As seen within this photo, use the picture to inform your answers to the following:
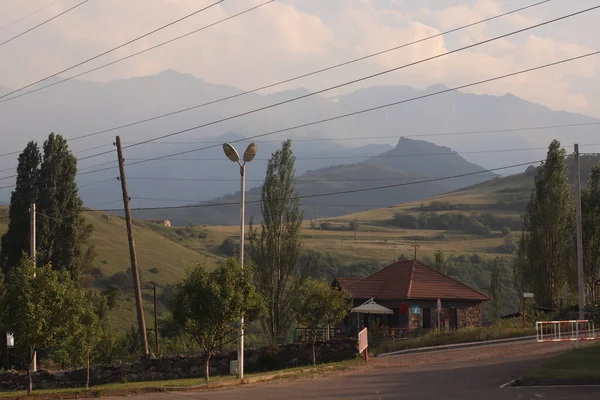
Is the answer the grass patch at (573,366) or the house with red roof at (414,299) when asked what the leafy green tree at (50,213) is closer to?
the house with red roof at (414,299)

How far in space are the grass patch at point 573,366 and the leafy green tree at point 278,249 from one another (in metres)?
18.2

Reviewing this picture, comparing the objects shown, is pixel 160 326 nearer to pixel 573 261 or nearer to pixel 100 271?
pixel 100 271

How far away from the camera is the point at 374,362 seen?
32906 mm

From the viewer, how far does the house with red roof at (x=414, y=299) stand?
50500 mm

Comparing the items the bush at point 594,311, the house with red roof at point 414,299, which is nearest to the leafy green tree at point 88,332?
the bush at point 594,311

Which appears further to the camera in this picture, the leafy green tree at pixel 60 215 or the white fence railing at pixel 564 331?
the leafy green tree at pixel 60 215

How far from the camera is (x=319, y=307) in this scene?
112 feet

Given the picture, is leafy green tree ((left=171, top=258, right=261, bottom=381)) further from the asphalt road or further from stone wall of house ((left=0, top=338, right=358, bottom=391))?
stone wall of house ((left=0, top=338, right=358, bottom=391))

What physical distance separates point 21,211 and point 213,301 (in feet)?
92.8

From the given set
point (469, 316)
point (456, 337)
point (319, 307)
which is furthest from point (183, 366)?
point (469, 316)

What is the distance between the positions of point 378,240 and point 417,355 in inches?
5089

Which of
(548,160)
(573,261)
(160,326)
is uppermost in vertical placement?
(548,160)

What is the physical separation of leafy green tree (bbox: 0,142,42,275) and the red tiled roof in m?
21.5

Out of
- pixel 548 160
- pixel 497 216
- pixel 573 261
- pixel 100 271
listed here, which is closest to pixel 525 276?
pixel 573 261
